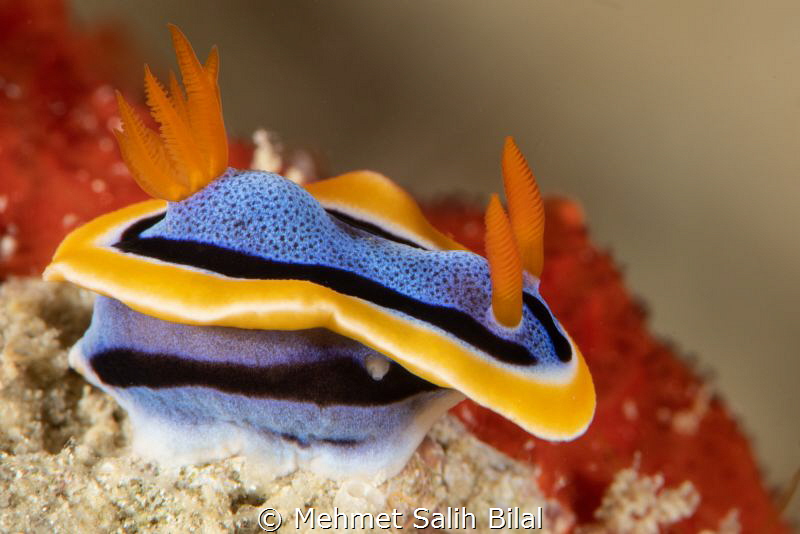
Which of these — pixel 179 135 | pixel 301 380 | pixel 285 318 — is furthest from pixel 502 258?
pixel 179 135

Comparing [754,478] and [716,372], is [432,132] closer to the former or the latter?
[716,372]

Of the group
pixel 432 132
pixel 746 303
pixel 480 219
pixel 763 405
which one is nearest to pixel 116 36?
pixel 432 132

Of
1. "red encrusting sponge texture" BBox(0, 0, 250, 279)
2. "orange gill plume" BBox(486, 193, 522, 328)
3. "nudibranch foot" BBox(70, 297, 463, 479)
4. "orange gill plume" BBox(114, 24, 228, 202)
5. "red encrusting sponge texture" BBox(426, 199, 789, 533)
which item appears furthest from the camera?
"red encrusting sponge texture" BBox(0, 0, 250, 279)

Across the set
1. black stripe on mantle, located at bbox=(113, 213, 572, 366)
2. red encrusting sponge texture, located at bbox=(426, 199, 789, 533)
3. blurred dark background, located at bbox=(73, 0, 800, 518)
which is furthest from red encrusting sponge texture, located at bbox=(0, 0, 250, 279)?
red encrusting sponge texture, located at bbox=(426, 199, 789, 533)

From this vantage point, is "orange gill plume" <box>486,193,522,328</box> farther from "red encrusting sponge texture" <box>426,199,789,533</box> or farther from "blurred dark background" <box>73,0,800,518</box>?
"red encrusting sponge texture" <box>426,199,789,533</box>

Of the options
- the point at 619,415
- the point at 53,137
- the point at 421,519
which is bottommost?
the point at 53,137

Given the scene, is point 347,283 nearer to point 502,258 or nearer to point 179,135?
point 502,258
